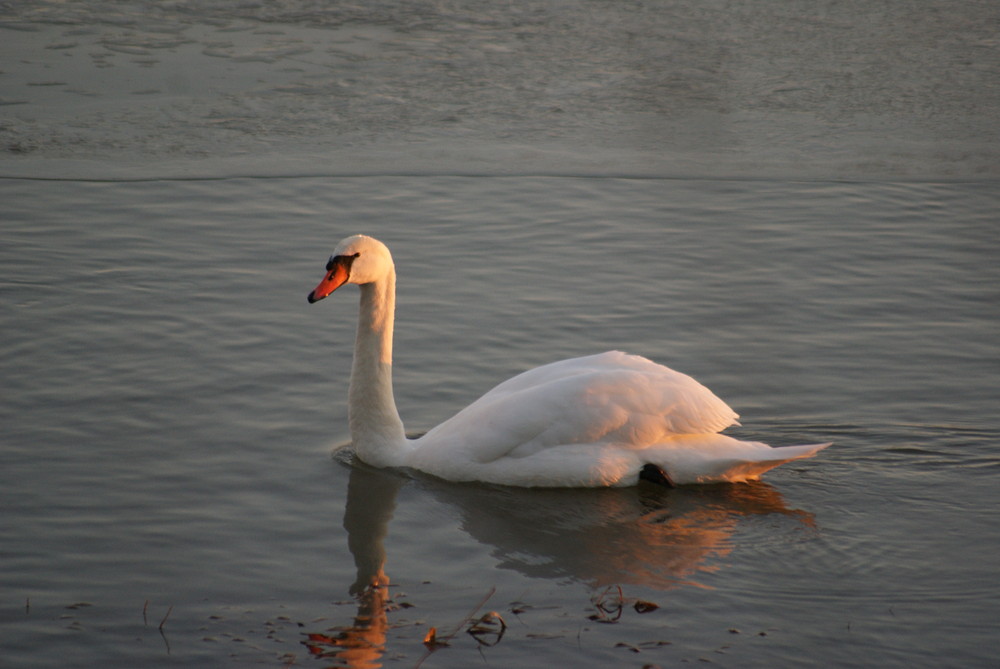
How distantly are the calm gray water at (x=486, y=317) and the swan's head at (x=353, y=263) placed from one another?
2.86 ft

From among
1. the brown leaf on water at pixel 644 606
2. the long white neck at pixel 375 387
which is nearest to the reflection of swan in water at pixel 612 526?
the brown leaf on water at pixel 644 606

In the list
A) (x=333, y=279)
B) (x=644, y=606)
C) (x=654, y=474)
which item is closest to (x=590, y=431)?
(x=654, y=474)

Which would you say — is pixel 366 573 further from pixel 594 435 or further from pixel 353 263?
pixel 353 263

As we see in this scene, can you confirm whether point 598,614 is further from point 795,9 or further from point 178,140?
point 795,9

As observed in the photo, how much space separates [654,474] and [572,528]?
0.58m

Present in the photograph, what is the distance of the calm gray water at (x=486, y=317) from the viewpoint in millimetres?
5141

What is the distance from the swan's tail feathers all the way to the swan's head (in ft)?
6.47

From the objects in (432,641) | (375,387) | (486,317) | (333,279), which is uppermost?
(333,279)

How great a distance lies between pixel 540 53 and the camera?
1349cm

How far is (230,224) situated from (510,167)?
2.55m

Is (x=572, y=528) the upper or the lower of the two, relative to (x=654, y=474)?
lower

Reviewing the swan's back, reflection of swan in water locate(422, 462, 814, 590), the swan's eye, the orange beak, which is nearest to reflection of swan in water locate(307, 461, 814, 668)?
reflection of swan in water locate(422, 462, 814, 590)

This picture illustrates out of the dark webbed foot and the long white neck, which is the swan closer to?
the dark webbed foot

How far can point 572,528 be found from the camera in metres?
5.97
